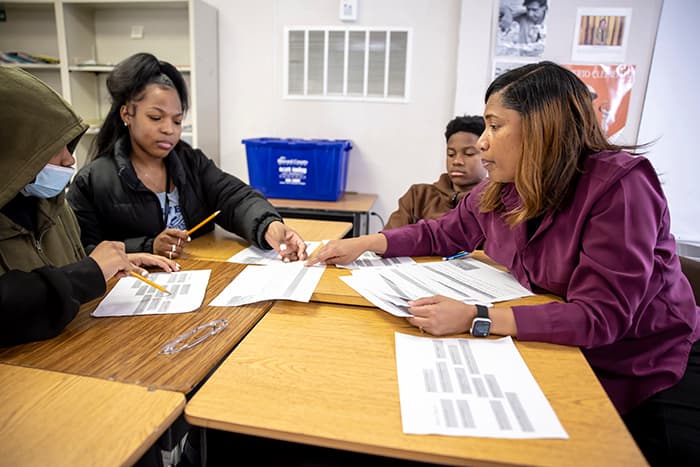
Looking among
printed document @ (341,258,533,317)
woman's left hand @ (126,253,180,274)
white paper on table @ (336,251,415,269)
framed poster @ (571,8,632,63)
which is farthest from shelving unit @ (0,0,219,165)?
framed poster @ (571,8,632,63)

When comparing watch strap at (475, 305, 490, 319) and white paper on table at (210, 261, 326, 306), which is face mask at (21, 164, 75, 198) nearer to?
white paper on table at (210, 261, 326, 306)

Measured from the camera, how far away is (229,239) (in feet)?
6.00

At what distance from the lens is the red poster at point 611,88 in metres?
2.88

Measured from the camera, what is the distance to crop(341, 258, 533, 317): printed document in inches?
44.2

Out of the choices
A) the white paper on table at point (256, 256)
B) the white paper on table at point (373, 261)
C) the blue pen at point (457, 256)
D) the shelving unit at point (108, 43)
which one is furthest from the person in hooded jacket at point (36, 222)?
the shelving unit at point (108, 43)

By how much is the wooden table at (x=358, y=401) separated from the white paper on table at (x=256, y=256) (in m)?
0.51

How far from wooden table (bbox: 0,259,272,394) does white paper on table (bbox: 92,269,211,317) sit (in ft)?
0.09

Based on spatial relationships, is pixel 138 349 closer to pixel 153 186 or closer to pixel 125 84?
pixel 153 186

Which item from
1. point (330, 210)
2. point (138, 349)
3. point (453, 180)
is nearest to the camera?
point (138, 349)

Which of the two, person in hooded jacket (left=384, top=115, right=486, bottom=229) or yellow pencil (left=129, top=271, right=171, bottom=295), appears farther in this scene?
person in hooded jacket (left=384, top=115, right=486, bottom=229)

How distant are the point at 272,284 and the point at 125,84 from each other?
105cm

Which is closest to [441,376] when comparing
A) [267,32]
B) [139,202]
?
[139,202]

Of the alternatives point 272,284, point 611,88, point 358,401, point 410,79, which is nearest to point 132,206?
point 272,284

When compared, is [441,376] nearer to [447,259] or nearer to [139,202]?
[447,259]
